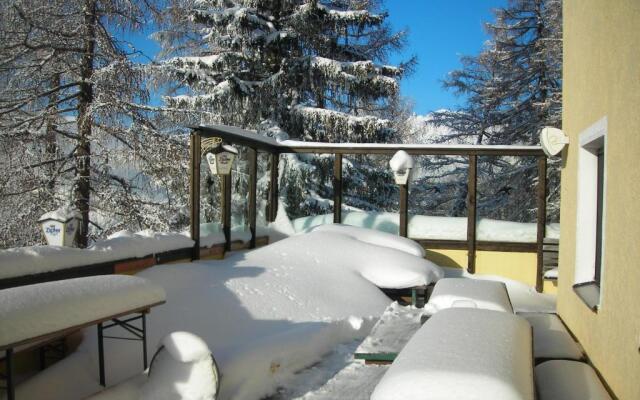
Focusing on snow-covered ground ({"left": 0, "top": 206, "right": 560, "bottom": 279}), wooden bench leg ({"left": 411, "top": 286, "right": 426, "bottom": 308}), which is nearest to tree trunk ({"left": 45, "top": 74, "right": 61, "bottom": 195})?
snow-covered ground ({"left": 0, "top": 206, "right": 560, "bottom": 279})

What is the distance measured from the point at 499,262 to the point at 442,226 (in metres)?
1.13

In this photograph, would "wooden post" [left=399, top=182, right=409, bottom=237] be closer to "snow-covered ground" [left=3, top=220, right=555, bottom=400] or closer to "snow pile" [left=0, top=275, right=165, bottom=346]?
"snow-covered ground" [left=3, top=220, right=555, bottom=400]

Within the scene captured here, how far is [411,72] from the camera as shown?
49.9ft

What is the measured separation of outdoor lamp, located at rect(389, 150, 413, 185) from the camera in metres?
8.86

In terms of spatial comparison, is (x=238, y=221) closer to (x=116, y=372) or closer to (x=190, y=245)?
(x=190, y=245)

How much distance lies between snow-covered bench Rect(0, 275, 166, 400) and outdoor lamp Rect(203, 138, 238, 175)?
344cm

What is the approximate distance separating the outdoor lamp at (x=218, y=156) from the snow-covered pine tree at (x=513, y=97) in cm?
921

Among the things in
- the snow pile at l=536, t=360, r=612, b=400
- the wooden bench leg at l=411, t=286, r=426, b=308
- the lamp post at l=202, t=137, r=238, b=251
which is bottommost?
the wooden bench leg at l=411, t=286, r=426, b=308

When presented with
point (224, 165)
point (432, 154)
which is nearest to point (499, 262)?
point (432, 154)

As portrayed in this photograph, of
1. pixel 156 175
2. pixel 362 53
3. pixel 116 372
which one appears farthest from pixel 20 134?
pixel 362 53

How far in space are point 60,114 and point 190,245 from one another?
4.81 meters

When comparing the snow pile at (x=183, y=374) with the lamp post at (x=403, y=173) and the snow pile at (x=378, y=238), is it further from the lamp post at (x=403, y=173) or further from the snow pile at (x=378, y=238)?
the lamp post at (x=403, y=173)

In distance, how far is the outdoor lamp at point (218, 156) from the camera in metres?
6.83

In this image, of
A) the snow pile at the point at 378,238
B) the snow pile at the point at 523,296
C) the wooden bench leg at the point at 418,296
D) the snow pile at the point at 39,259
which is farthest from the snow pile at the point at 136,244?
the snow pile at the point at 523,296
